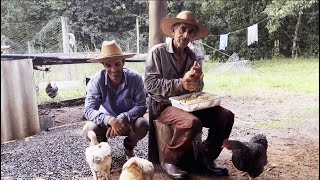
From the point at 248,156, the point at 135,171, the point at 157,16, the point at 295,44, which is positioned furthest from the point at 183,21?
the point at 295,44

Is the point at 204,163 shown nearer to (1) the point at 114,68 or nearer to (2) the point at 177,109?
(2) the point at 177,109

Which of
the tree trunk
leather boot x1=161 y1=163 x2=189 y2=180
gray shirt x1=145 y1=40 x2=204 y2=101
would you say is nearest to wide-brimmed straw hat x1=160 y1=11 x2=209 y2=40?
gray shirt x1=145 y1=40 x2=204 y2=101

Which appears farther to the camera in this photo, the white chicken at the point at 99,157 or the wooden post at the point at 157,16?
the wooden post at the point at 157,16

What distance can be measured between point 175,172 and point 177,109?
1.54 feet

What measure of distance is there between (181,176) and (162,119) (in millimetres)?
459

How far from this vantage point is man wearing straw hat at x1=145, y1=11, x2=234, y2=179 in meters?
2.45

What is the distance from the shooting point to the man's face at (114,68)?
8.35 feet

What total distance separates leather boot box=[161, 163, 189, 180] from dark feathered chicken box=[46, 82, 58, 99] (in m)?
2.27

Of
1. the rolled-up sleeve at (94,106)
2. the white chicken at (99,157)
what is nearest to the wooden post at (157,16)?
the rolled-up sleeve at (94,106)

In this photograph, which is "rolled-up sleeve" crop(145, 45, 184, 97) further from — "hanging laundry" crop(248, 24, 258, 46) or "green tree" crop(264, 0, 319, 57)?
"hanging laundry" crop(248, 24, 258, 46)

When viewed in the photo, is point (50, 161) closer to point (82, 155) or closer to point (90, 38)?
point (82, 155)

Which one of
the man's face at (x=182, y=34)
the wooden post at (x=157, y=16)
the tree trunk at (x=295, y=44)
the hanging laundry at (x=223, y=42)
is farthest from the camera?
the hanging laundry at (x=223, y=42)

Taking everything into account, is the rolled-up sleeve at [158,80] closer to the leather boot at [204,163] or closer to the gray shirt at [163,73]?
the gray shirt at [163,73]

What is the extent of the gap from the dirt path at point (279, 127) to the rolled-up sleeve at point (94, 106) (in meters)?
0.48
